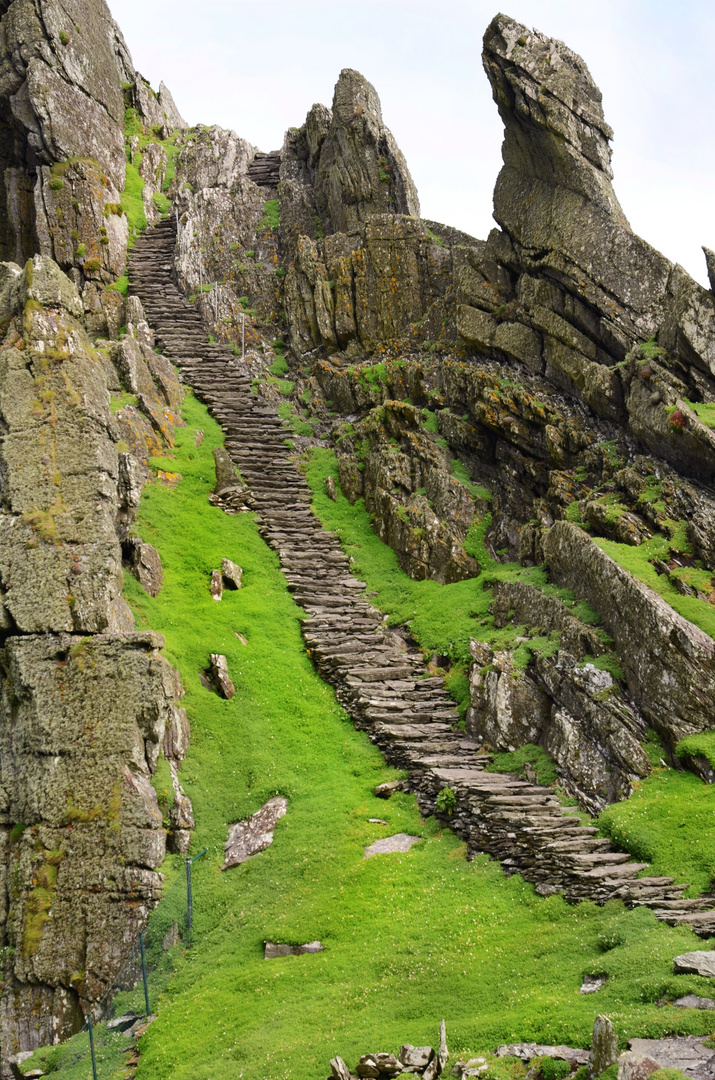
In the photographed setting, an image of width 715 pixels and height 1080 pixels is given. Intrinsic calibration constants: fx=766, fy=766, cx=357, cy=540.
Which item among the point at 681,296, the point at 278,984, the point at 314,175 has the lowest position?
the point at 278,984

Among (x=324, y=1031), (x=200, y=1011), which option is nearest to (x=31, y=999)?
(x=200, y=1011)

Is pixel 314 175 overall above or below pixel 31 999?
above

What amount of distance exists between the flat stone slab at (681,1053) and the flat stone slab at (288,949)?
8.07m

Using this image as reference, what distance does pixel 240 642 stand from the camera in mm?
26844

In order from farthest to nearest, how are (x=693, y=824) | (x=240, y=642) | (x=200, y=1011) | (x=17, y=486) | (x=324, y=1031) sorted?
(x=240, y=642) → (x=17, y=486) → (x=693, y=824) → (x=200, y=1011) → (x=324, y=1031)

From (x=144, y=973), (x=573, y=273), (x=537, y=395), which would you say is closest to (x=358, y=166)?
(x=573, y=273)

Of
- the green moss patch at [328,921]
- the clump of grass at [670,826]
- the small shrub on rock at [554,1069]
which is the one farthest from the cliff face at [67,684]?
the clump of grass at [670,826]

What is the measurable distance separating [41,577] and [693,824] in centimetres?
1833

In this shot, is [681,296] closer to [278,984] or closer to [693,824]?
[693,824]

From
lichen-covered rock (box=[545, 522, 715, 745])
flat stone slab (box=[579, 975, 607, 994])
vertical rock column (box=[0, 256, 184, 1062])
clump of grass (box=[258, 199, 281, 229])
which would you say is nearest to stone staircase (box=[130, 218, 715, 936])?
flat stone slab (box=[579, 975, 607, 994])

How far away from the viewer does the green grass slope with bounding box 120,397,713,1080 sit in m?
13.4

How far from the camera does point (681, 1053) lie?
10.3 metres

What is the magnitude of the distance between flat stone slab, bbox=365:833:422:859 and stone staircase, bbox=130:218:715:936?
109 centimetres

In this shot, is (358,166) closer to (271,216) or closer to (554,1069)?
(271,216)
